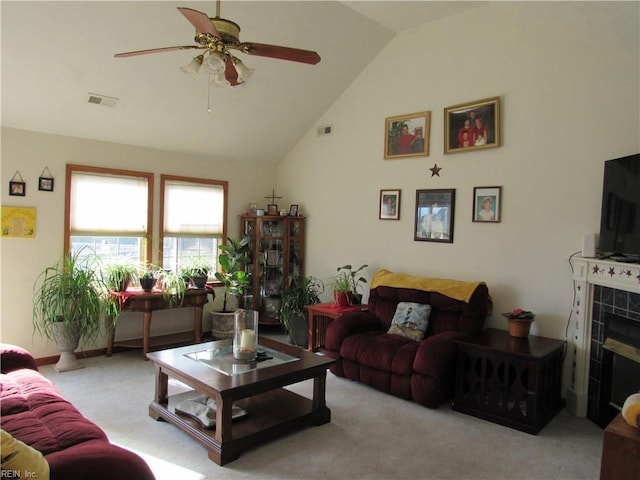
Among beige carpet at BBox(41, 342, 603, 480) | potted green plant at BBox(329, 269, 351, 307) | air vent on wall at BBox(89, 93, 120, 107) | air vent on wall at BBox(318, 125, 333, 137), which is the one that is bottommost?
beige carpet at BBox(41, 342, 603, 480)

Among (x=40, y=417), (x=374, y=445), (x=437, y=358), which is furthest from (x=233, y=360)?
(x=437, y=358)

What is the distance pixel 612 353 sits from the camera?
328cm

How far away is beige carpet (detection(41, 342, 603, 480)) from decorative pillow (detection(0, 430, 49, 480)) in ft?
3.94

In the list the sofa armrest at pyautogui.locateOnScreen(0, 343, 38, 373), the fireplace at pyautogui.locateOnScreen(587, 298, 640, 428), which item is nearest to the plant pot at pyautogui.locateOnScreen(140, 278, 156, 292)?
the sofa armrest at pyautogui.locateOnScreen(0, 343, 38, 373)

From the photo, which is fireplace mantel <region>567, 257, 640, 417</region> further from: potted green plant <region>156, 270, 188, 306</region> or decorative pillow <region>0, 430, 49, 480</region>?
potted green plant <region>156, 270, 188, 306</region>

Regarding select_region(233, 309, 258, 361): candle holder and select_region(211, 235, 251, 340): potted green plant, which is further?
select_region(211, 235, 251, 340): potted green plant

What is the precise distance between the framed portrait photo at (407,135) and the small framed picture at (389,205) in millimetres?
413

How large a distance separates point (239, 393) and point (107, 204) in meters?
3.14

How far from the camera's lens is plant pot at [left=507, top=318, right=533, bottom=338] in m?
3.69

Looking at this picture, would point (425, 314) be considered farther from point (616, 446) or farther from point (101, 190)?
point (101, 190)

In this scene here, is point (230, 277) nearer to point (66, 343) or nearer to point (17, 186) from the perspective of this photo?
point (66, 343)

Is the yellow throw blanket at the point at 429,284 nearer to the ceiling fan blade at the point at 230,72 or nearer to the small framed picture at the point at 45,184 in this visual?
the ceiling fan blade at the point at 230,72

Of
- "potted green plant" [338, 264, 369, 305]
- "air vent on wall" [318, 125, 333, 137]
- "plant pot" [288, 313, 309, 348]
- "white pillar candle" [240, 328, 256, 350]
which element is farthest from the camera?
"air vent on wall" [318, 125, 333, 137]

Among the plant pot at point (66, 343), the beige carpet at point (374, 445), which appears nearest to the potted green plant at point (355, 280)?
the beige carpet at point (374, 445)
